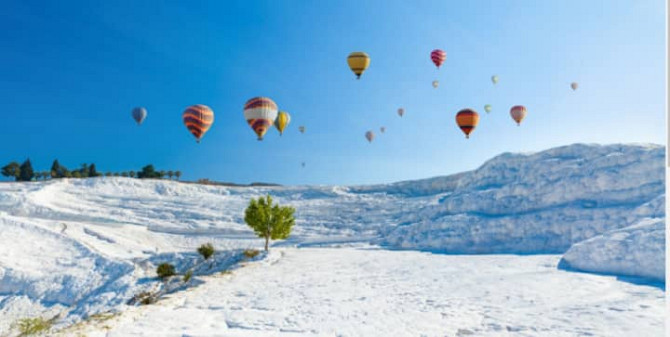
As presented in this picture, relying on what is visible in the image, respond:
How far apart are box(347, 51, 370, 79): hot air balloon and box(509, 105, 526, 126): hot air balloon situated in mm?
15170

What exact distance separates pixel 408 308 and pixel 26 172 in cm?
10801

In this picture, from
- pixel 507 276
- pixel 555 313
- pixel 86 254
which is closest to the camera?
pixel 555 313

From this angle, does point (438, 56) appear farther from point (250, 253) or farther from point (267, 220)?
point (250, 253)

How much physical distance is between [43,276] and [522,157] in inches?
1530

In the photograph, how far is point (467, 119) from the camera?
3516 centimetres

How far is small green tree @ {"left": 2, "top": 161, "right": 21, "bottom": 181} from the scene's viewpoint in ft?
300

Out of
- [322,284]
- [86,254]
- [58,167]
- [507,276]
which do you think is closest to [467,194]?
[507,276]

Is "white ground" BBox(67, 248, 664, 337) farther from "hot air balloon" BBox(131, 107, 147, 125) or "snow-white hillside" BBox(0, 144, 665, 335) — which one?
"hot air balloon" BBox(131, 107, 147, 125)

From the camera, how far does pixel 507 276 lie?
15695mm

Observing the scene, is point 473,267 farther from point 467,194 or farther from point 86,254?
point 86,254

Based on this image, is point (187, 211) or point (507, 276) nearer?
point (507, 276)

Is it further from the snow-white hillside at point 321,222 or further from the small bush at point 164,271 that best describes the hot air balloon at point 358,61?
the small bush at point 164,271

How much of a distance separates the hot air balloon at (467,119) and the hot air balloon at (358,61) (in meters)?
8.90

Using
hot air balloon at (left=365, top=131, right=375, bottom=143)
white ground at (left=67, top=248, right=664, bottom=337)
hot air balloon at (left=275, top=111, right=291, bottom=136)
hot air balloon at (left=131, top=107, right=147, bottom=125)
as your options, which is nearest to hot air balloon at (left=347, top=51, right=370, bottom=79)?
hot air balloon at (left=275, top=111, right=291, bottom=136)
